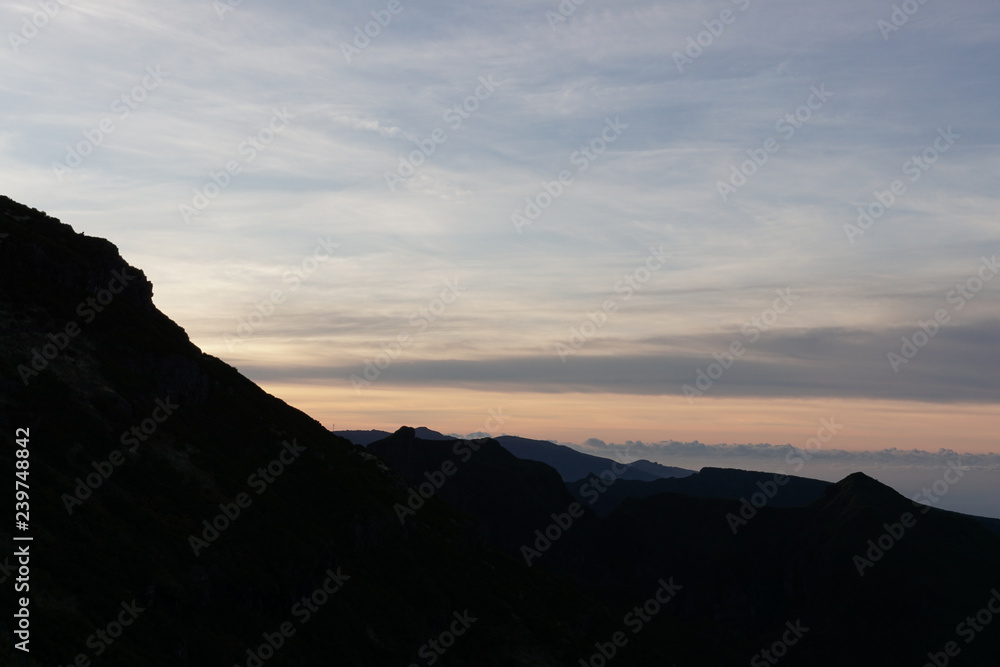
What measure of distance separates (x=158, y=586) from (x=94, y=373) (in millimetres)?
31926

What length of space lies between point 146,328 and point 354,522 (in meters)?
37.9

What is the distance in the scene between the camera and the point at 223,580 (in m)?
71.0

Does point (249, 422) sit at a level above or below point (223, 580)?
above

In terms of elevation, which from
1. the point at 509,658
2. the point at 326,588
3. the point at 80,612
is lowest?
the point at 80,612

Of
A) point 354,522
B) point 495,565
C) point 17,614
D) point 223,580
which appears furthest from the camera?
point 495,565

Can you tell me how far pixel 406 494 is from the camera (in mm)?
113562

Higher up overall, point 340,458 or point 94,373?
point 340,458

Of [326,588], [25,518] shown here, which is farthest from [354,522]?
[25,518]

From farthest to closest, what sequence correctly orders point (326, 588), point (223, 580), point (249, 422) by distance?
point (249, 422)
point (326, 588)
point (223, 580)

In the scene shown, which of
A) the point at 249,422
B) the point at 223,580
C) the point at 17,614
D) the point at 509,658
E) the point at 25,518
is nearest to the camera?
the point at 17,614

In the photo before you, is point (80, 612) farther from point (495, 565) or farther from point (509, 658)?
point (495, 565)

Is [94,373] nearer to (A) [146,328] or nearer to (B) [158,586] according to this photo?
(A) [146,328]

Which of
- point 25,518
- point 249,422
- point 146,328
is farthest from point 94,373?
point 25,518

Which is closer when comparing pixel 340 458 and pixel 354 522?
pixel 354 522
